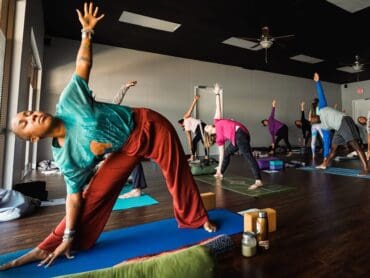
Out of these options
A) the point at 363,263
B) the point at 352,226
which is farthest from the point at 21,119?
the point at 352,226

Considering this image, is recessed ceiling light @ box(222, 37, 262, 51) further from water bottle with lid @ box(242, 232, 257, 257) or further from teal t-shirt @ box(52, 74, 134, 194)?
water bottle with lid @ box(242, 232, 257, 257)

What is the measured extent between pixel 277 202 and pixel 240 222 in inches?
33.7

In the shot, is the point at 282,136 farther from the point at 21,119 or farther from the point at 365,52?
the point at 21,119

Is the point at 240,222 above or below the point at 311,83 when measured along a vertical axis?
below

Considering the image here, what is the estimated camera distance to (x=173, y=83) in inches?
308

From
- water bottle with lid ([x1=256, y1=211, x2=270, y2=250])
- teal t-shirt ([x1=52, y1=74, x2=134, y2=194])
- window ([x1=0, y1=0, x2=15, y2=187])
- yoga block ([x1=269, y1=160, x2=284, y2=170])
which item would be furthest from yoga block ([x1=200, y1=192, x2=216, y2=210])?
yoga block ([x1=269, y1=160, x2=284, y2=170])

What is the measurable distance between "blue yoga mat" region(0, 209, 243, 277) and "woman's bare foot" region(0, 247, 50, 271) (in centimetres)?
2

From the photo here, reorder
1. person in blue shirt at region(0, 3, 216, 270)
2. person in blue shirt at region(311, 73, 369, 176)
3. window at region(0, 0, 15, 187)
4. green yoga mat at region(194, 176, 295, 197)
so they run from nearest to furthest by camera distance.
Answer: person in blue shirt at region(0, 3, 216, 270)
window at region(0, 0, 15, 187)
green yoga mat at region(194, 176, 295, 197)
person in blue shirt at region(311, 73, 369, 176)

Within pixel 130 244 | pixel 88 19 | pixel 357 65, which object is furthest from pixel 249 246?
pixel 357 65

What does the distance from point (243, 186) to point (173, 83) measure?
5179mm

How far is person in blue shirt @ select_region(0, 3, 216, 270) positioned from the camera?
136 cm

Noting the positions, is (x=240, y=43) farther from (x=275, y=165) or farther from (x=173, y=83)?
(x=275, y=165)

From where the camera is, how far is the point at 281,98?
10148mm

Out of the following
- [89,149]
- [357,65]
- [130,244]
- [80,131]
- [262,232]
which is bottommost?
[130,244]
